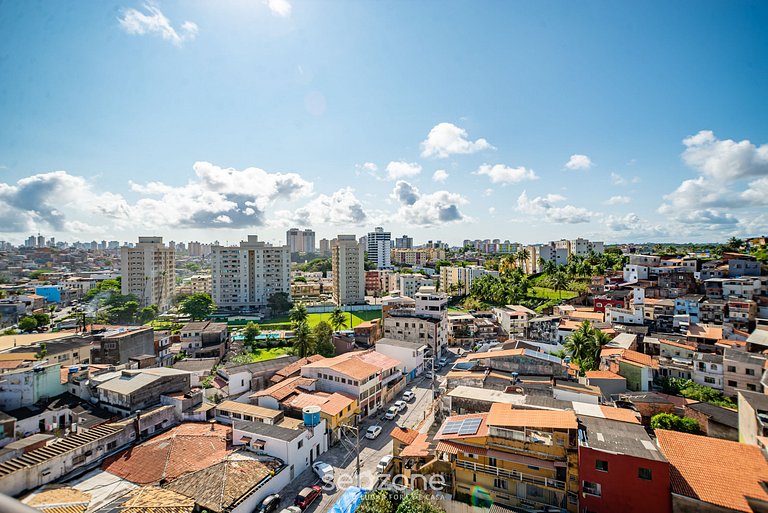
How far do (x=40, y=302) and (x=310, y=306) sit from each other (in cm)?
2151

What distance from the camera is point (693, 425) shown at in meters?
11.5

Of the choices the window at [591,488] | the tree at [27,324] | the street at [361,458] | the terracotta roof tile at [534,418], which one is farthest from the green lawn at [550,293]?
the tree at [27,324]

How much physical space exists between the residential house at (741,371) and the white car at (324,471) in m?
15.2

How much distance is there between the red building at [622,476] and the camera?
22.7 ft

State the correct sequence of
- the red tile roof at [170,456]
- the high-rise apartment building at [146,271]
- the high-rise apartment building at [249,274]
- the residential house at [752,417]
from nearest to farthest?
the residential house at [752,417] → the red tile roof at [170,456] → the high-rise apartment building at [146,271] → the high-rise apartment building at [249,274]

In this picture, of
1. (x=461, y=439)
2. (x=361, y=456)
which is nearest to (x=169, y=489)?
(x=361, y=456)

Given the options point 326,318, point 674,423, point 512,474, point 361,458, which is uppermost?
point 512,474

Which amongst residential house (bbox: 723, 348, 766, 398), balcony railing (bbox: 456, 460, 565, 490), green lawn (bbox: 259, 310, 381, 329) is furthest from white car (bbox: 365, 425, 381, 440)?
green lawn (bbox: 259, 310, 381, 329)

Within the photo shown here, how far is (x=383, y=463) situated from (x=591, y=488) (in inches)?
226

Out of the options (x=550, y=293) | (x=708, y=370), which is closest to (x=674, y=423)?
(x=708, y=370)

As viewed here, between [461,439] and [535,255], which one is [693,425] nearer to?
[461,439]

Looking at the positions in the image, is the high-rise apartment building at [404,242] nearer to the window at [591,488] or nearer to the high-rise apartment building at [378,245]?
the high-rise apartment building at [378,245]

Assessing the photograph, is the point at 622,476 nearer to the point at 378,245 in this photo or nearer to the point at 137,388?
the point at 137,388

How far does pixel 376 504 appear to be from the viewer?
7824 millimetres
